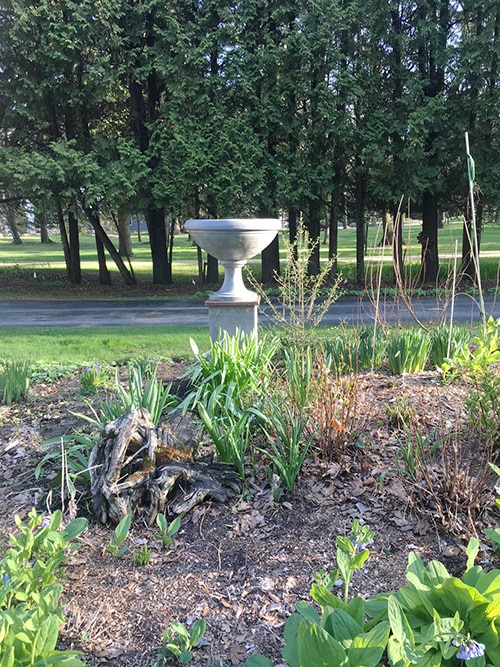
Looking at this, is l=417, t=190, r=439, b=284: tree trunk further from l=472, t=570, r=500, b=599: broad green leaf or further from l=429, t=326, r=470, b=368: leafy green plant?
l=472, t=570, r=500, b=599: broad green leaf

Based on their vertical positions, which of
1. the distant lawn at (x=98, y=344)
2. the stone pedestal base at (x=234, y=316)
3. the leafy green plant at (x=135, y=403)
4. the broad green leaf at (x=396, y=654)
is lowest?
the distant lawn at (x=98, y=344)

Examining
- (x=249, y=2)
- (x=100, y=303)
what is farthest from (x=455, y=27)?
(x=100, y=303)

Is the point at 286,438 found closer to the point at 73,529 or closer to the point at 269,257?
the point at 73,529

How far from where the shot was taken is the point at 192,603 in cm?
230

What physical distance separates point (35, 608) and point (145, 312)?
9.70 m

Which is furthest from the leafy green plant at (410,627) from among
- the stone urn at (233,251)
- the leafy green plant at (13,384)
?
the leafy green plant at (13,384)

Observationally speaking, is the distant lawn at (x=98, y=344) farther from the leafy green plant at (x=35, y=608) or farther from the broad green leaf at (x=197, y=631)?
the broad green leaf at (x=197, y=631)

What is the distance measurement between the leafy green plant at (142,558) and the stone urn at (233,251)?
2.69 m

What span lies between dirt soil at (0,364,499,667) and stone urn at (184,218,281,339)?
1.95m

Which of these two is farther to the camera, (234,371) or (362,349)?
(362,349)

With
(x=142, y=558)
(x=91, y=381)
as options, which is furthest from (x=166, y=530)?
(x=91, y=381)

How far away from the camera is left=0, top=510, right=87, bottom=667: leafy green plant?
1642 millimetres

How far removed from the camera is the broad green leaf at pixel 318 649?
4.72ft

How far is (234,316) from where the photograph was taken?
5176 millimetres
